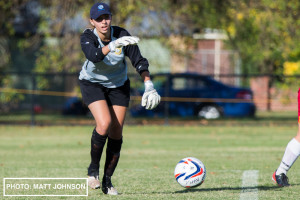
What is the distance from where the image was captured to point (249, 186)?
7.37 m

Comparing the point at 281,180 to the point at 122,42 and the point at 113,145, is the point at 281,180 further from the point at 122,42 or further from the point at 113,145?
the point at 122,42

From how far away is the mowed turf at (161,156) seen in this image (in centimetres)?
712

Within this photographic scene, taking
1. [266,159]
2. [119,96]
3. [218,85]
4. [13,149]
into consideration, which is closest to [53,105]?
[218,85]

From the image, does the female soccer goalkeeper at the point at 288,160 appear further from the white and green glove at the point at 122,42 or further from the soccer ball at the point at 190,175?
the white and green glove at the point at 122,42

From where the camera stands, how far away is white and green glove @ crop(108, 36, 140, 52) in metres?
5.91

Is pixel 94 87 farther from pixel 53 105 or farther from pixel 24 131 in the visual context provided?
pixel 53 105

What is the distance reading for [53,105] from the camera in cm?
2372

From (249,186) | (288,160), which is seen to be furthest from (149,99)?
(288,160)

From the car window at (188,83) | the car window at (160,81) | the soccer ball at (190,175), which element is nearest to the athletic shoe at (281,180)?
the soccer ball at (190,175)

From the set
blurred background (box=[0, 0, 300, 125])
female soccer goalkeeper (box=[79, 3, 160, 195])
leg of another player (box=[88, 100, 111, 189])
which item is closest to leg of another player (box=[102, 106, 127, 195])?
female soccer goalkeeper (box=[79, 3, 160, 195])

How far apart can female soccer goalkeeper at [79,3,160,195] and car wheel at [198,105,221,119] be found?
14152mm

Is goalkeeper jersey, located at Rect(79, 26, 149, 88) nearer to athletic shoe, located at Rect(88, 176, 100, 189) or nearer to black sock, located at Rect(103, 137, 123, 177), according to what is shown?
black sock, located at Rect(103, 137, 123, 177)

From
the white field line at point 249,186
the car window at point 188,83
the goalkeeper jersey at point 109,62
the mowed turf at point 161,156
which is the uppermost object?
the goalkeeper jersey at point 109,62

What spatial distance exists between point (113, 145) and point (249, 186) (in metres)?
1.88
